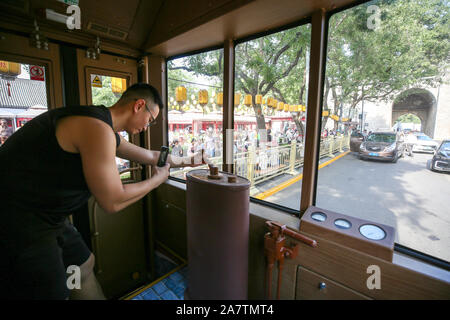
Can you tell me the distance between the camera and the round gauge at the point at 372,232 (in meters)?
1.35

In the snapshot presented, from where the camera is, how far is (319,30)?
1677 millimetres

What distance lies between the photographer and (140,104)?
1.45 metres

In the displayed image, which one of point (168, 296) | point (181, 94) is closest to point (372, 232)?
point (168, 296)

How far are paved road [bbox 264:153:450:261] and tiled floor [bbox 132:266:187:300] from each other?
4.73 ft

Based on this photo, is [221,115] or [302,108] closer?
[302,108]

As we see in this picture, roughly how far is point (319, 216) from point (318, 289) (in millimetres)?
514

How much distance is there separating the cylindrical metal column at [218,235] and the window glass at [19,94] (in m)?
2.02

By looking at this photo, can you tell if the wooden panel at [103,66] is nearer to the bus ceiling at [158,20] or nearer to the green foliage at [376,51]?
the bus ceiling at [158,20]

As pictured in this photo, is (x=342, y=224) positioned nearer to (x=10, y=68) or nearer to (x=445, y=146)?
(x=445, y=146)

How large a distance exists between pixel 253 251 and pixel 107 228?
195cm

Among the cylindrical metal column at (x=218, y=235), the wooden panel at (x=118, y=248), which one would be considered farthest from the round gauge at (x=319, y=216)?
the wooden panel at (x=118, y=248)

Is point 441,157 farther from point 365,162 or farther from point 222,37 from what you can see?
point 222,37

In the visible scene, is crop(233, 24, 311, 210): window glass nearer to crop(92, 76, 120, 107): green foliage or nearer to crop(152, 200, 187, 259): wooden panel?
crop(152, 200, 187, 259): wooden panel
